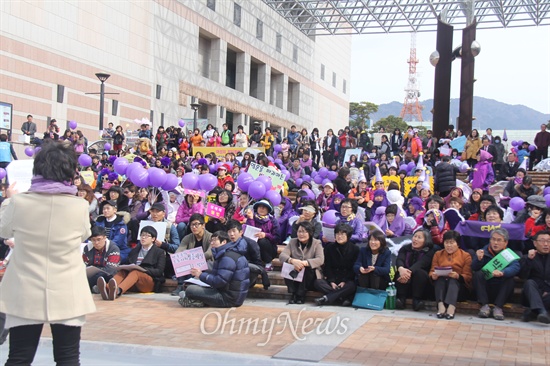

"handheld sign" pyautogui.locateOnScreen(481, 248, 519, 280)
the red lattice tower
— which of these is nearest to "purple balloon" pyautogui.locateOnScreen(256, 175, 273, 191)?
"handheld sign" pyautogui.locateOnScreen(481, 248, 519, 280)

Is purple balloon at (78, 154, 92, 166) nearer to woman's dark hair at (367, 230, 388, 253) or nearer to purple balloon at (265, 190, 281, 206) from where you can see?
purple balloon at (265, 190, 281, 206)

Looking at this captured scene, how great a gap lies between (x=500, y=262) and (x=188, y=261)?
440cm

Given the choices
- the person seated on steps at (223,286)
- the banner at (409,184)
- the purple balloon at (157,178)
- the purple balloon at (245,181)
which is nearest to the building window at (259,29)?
the banner at (409,184)

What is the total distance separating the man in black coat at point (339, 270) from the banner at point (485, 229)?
1.59 meters

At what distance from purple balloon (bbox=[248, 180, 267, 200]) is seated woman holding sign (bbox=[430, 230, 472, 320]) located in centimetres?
359

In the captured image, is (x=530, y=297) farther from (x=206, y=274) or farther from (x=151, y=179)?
(x=151, y=179)

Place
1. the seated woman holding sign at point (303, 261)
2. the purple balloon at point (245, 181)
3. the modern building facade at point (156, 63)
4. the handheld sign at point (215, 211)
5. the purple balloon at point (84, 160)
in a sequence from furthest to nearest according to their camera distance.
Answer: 1. the modern building facade at point (156, 63)
2. the purple balloon at point (84, 160)
3. the purple balloon at point (245, 181)
4. the handheld sign at point (215, 211)
5. the seated woman holding sign at point (303, 261)

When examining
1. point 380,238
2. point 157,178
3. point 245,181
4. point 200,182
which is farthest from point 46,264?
point 200,182

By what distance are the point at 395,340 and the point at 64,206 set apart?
4.35 m

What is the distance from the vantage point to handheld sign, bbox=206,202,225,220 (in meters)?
10.9

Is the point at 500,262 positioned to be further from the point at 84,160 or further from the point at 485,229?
the point at 84,160

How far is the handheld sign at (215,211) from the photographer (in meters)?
10.9

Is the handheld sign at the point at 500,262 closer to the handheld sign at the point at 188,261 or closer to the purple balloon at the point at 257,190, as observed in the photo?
the handheld sign at the point at 188,261

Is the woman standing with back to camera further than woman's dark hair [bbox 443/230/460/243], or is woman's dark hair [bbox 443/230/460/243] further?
woman's dark hair [bbox 443/230/460/243]
